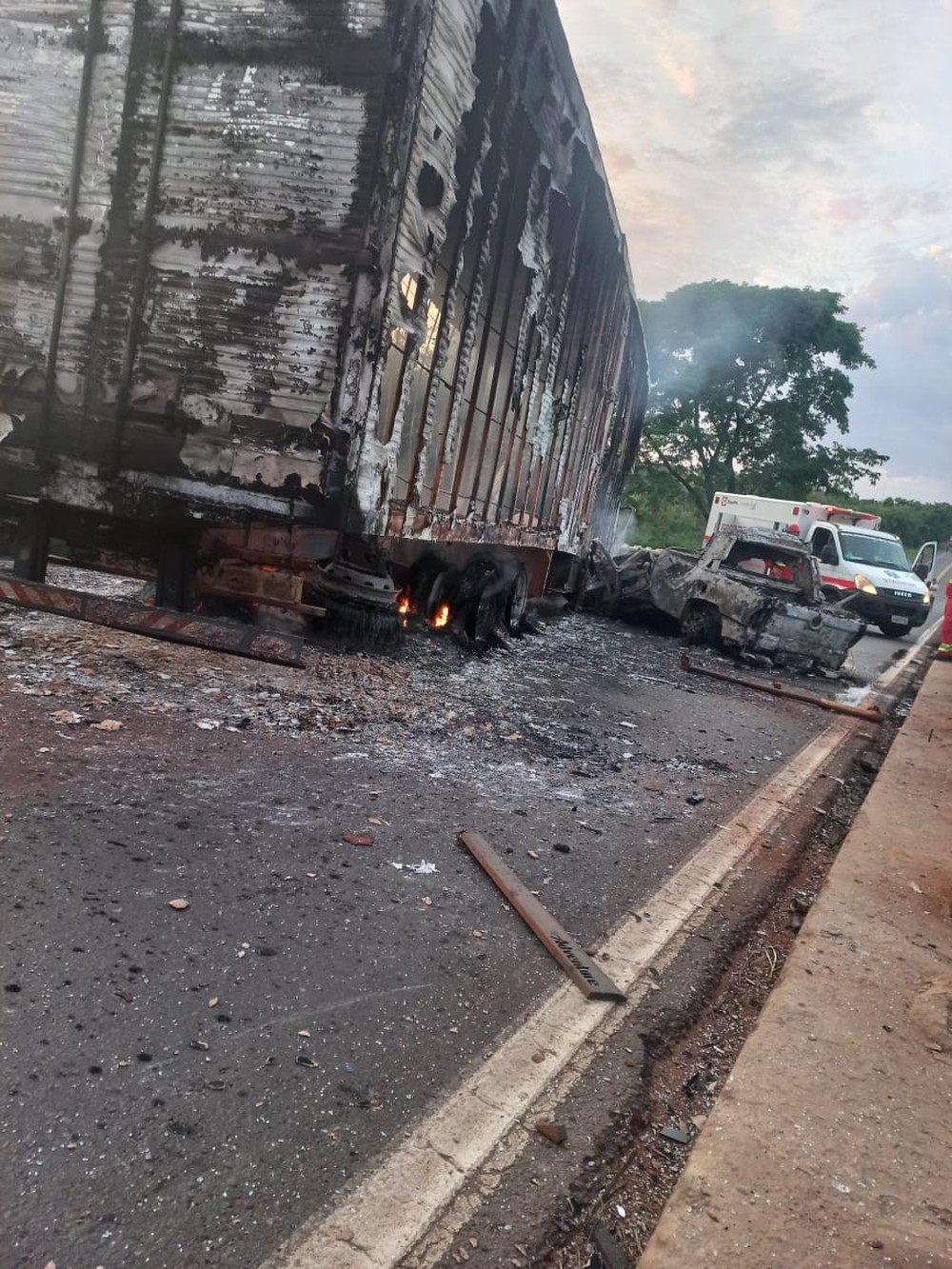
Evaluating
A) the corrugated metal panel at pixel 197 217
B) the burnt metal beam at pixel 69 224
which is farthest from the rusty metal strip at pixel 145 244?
the burnt metal beam at pixel 69 224

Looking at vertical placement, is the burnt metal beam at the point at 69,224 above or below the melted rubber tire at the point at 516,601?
above

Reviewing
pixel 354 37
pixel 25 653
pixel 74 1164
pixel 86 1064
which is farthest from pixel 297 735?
pixel 354 37

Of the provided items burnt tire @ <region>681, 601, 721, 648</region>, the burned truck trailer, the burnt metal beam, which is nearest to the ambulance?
burnt tire @ <region>681, 601, 721, 648</region>

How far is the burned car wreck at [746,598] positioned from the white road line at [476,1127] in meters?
7.67

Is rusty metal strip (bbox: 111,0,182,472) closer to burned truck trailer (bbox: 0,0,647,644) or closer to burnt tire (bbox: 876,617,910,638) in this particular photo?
burned truck trailer (bbox: 0,0,647,644)

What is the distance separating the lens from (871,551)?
18.2 m

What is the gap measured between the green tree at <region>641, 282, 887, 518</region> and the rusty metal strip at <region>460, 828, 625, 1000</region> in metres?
32.3

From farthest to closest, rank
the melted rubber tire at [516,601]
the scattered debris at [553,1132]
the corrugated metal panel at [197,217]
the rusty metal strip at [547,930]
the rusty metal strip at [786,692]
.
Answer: the melted rubber tire at [516,601]
the rusty metal strip at [786,692]
the corrugated metal panel at [197,217]
the rusty metal strip at [547,930]
the scattered debris at [553,1132]

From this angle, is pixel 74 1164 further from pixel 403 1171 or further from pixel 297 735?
pixel 297 735

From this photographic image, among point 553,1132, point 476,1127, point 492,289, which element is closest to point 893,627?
point 492,289

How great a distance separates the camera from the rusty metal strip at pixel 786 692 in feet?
27.6

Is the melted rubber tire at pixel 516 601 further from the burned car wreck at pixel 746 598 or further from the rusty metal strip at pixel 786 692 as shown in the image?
the burned car wreck at pixel 746 598

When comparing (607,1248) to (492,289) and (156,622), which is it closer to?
(156,622)

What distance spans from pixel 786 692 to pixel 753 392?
2731cm
